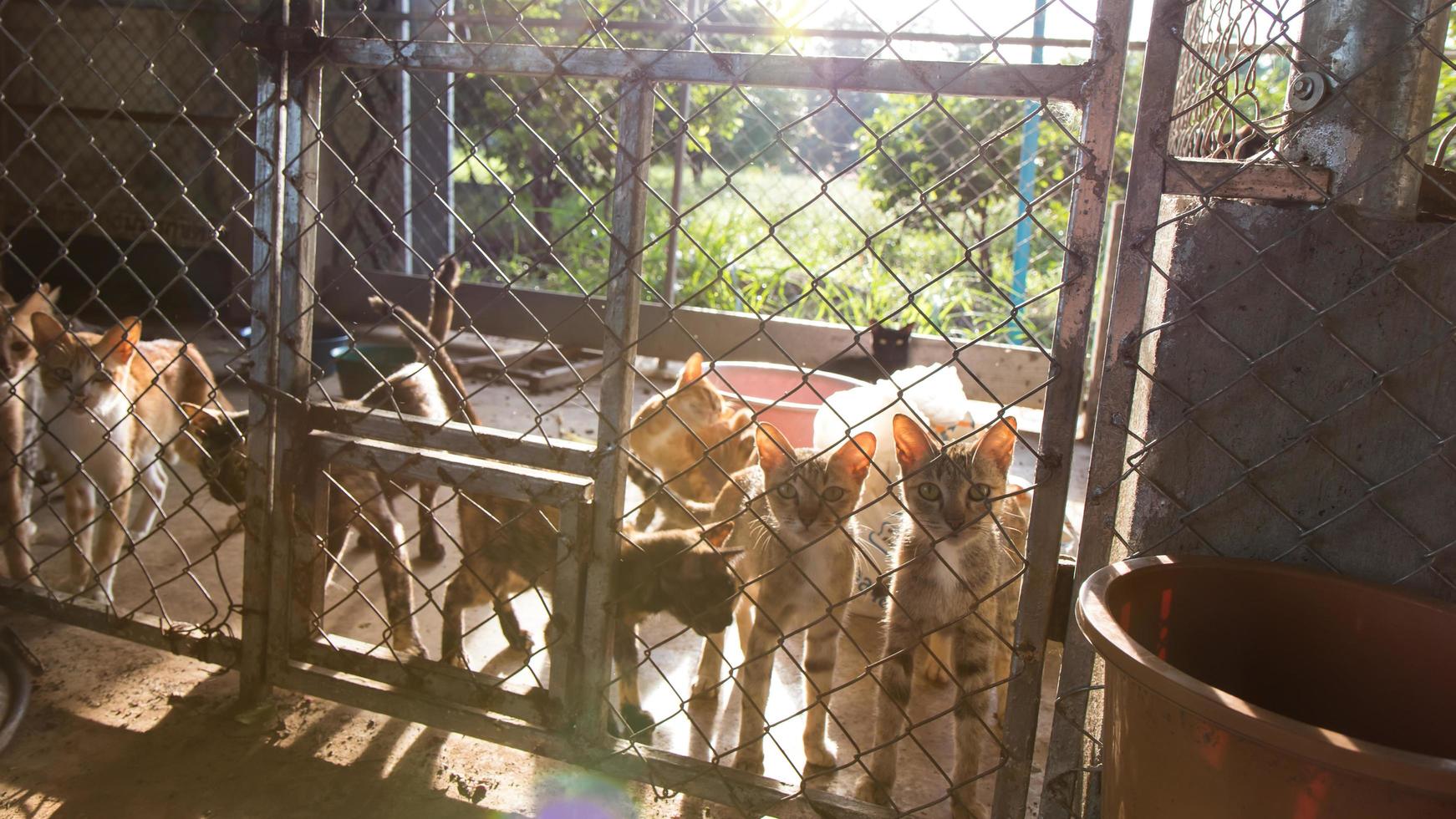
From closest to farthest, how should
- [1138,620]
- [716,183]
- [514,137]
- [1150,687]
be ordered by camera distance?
[1150,687], [1138,620], [514,137], [716,183]

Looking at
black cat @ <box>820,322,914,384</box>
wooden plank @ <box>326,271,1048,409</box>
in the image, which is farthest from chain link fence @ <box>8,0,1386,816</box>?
wooden plank @ <box>326,271,1048,409</box>

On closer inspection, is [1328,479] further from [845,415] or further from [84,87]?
[84,87]

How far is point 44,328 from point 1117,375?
345cm

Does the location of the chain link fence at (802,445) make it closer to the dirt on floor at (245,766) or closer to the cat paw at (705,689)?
the cat paw at (705,689)

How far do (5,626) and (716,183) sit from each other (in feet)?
40.2

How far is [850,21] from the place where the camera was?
952 cm

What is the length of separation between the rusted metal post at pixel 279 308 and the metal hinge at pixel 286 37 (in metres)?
0.02

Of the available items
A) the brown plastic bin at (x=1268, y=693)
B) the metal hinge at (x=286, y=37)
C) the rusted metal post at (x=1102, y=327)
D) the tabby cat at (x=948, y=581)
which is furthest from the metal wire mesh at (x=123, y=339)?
the rusted metal post at (x=1102, y=327)

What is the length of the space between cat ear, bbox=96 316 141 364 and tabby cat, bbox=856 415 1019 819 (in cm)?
252

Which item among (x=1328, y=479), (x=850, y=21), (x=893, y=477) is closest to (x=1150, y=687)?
(x=1328, y=479)

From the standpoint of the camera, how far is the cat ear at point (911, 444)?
2.31 meters

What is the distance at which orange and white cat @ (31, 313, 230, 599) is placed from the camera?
10.2ft

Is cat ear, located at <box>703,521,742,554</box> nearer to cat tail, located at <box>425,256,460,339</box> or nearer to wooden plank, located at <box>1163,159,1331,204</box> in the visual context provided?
wooden plank, located at <box>1163,159,1331,204</box>

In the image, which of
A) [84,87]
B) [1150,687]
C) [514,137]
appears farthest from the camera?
[514,137]
